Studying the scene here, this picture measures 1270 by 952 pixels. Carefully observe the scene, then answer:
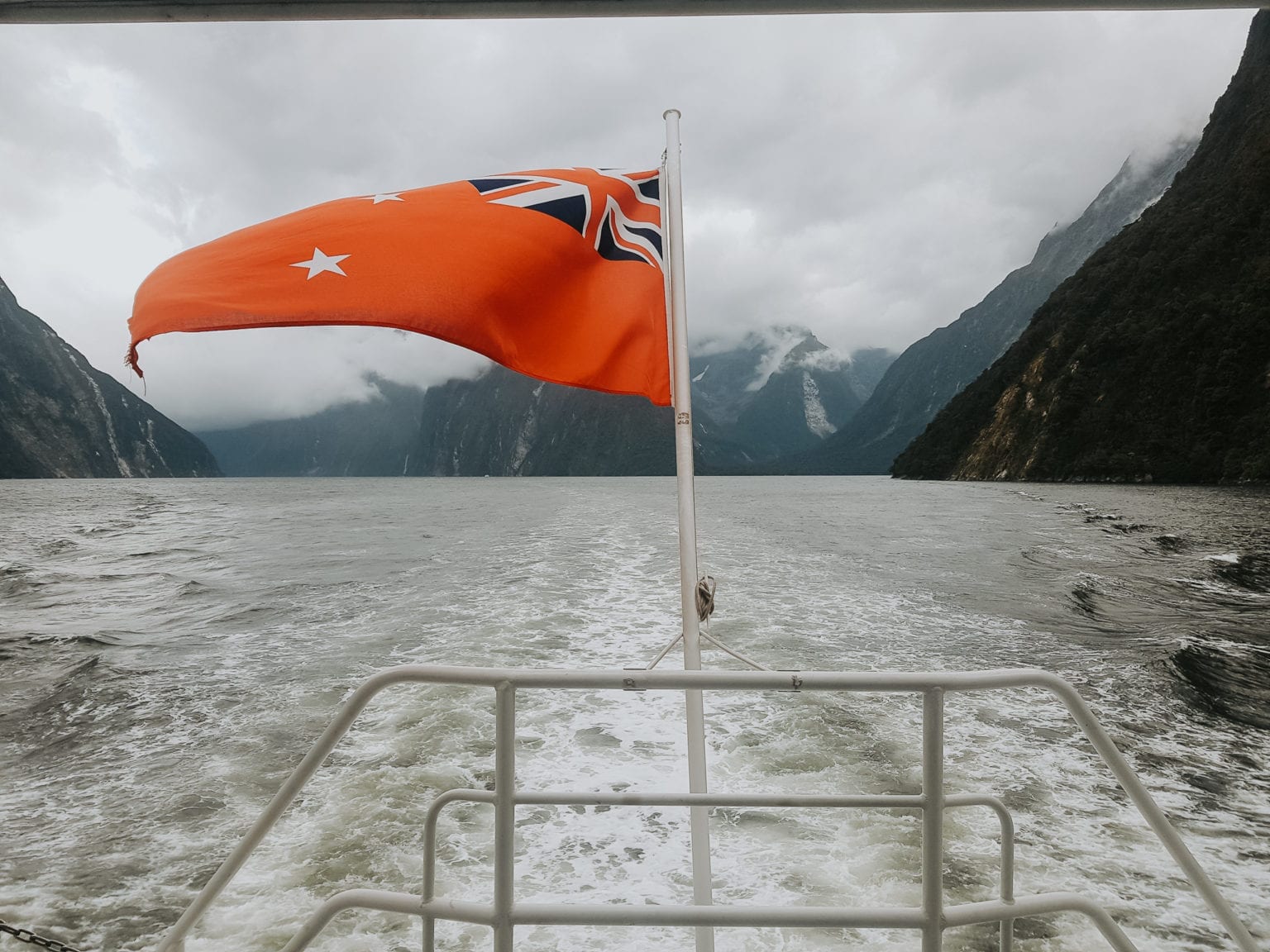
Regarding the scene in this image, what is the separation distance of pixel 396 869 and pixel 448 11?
501 centimetres

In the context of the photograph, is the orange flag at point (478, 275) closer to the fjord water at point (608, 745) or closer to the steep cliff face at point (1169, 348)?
the fjord water at point (608, 745)

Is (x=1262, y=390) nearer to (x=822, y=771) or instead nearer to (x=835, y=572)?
(x=835, y=572)

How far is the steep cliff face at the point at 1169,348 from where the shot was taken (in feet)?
202

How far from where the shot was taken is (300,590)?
1723cm

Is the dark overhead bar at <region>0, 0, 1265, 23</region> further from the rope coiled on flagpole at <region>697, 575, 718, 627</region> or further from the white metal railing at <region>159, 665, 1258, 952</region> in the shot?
the rope coiled on flagpole at <region>697, 575, 718, 627</region>

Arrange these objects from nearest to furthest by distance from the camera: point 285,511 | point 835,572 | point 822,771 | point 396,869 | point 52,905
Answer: point 52,905, point 396,869, point 822,771, point 835,572, point 285,511

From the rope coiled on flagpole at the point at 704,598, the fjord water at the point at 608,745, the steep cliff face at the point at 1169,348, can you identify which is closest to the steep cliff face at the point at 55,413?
the steep cliff face at the point at 1169,348

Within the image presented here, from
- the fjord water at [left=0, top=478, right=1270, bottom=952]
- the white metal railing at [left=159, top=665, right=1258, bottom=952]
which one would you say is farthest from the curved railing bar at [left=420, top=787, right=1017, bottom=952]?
the fjord water at [left=0, top=478, right=1270, bottom=952]

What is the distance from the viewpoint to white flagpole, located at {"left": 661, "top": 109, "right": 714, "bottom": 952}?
2.73m

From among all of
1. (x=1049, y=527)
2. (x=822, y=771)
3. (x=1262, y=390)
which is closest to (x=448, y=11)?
(x=822, y=771)

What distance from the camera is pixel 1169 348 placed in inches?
2719

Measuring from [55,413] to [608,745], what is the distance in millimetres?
210951

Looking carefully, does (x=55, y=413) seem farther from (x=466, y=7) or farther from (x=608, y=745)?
(x=466, y=7)

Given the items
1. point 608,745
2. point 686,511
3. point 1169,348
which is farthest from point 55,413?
point 686,511
